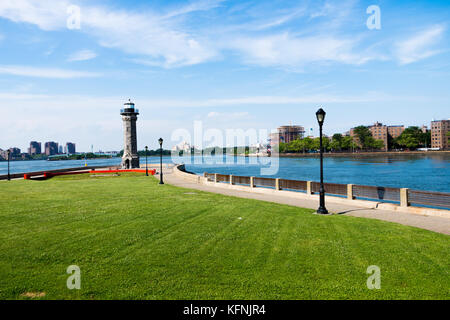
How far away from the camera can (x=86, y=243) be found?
8.69m

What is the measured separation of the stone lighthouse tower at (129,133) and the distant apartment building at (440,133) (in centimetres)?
18769

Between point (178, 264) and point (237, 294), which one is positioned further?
point (178, 264)

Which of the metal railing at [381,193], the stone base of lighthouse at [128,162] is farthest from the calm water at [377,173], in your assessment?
the metal railing at [381,193]

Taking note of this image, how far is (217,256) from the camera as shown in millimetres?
7680

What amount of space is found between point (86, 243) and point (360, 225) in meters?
8.46

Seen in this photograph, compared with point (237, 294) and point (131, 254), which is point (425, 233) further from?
point (131, 254)

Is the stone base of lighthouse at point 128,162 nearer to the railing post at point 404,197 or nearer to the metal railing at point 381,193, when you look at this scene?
the metal railing at point 381,193

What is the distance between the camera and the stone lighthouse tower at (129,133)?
64.9 metres

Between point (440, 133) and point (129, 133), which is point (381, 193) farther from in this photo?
point (440, 133)

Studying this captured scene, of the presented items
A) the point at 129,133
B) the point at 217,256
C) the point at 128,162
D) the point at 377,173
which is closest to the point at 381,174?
the point at 377,173

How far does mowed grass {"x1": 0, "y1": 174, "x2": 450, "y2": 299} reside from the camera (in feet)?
19.3
